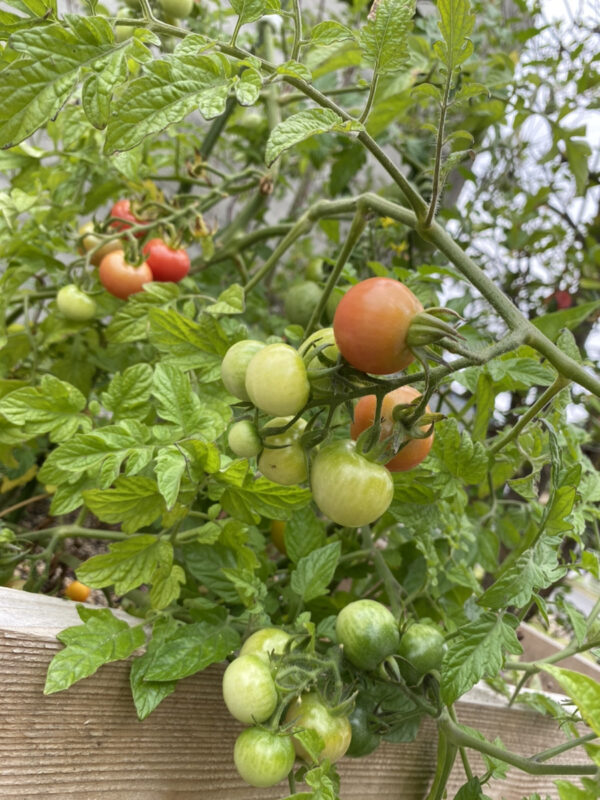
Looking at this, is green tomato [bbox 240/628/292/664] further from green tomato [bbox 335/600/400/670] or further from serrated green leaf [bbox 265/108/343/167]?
serrated green leaf [bbox 265/108/343/167]

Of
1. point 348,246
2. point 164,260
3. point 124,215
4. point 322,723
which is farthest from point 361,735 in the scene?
point 124,215

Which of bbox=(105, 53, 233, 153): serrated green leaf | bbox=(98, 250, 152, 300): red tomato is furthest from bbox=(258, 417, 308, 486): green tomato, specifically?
bbox=(98, 250, 152, 300): red tomato

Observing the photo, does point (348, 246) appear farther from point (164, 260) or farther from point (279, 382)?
point (164, 260)

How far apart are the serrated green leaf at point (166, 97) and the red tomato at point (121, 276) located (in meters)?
0.49

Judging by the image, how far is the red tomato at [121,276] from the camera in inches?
34.6

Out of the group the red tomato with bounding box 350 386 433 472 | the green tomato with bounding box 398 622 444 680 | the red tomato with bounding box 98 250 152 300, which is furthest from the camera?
the red tomato with bounding box 98 250 152 300

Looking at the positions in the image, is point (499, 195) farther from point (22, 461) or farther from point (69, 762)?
point (69, 762)

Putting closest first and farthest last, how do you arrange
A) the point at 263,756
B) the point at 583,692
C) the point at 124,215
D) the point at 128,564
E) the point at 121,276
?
the point at 583,692
the point at 263,756
the point at 128,564
the point at 121,276
the point at 124,215

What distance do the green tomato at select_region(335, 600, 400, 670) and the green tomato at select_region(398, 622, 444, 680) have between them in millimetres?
19

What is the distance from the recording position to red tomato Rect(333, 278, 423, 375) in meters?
0.37

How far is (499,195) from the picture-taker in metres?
1.84

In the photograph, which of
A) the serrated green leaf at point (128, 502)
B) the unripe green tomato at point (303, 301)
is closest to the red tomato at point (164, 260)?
the unripe green tomato at point (303, 301)

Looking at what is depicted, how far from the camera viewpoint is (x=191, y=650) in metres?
0.54

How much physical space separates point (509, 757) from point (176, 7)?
1.07 m
